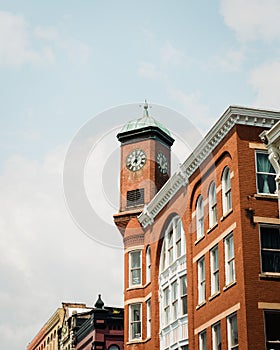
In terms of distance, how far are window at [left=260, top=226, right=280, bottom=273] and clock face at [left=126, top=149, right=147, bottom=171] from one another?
19778 millimetres

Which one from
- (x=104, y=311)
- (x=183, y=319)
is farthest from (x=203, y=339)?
(x=104, y=311)

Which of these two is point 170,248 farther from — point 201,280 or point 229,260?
point 229,260

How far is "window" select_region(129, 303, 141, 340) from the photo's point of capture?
52219 millimetres

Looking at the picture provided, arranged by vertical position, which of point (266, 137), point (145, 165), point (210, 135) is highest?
point (145, 165)

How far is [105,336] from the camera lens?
6225 centimetres

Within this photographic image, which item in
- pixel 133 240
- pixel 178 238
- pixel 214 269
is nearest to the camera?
pixel 214 269

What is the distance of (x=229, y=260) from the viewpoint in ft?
123

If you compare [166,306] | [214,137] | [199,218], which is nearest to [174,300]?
[166,306]

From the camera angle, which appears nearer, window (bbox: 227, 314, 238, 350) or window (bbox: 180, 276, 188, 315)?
window (bbox: 227, 314, 238, 350)

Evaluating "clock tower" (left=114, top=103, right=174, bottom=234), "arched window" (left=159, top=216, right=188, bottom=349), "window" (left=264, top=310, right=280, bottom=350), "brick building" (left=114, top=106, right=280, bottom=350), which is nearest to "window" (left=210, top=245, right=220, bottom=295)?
"brick building" (left=114, top=106, right=280, bottom=350)

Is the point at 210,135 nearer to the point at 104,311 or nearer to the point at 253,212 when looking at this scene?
the point at 253,212

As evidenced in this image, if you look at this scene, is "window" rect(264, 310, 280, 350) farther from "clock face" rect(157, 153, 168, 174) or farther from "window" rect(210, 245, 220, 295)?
"clock face" rect(157, 153, 168, 174)

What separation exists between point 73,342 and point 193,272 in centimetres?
2954

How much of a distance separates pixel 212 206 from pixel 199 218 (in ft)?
7.69
